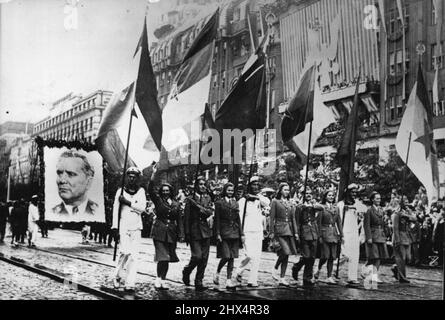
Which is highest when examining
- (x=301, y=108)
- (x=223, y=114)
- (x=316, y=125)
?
(x=301, y=108)

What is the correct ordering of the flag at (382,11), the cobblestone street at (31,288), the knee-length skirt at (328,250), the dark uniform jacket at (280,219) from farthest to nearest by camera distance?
the flag at (382,11) < the knee-length skirt at (328,250) < the dark uniform jacket at (280,219) < the cobblestone street at (31,288)

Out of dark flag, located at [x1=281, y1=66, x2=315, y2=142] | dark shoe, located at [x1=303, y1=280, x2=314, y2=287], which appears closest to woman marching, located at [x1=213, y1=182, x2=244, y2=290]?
dark shoe, located at [x1=303, y1=280, x2=314, y2=287]

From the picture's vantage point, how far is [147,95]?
8.34 meters

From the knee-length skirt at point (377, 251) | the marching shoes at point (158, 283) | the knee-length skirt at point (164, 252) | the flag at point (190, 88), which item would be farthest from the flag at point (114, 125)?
the knee-length skirt at point (377, 251)

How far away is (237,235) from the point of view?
757 cm

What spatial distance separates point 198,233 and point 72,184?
2121 millimetres

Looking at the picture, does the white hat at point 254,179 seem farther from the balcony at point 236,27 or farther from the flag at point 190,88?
the balcony at point 236,27

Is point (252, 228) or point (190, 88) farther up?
point (190, 88)

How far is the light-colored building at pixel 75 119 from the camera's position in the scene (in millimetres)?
8430

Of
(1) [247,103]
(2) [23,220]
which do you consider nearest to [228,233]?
(1) [247,103]

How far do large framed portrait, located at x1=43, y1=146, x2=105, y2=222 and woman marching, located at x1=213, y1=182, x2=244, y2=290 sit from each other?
181 cm

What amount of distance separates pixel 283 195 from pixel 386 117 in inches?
71.1

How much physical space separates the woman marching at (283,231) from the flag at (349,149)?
841 mm

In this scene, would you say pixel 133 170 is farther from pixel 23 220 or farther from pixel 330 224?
pixel 330 224
